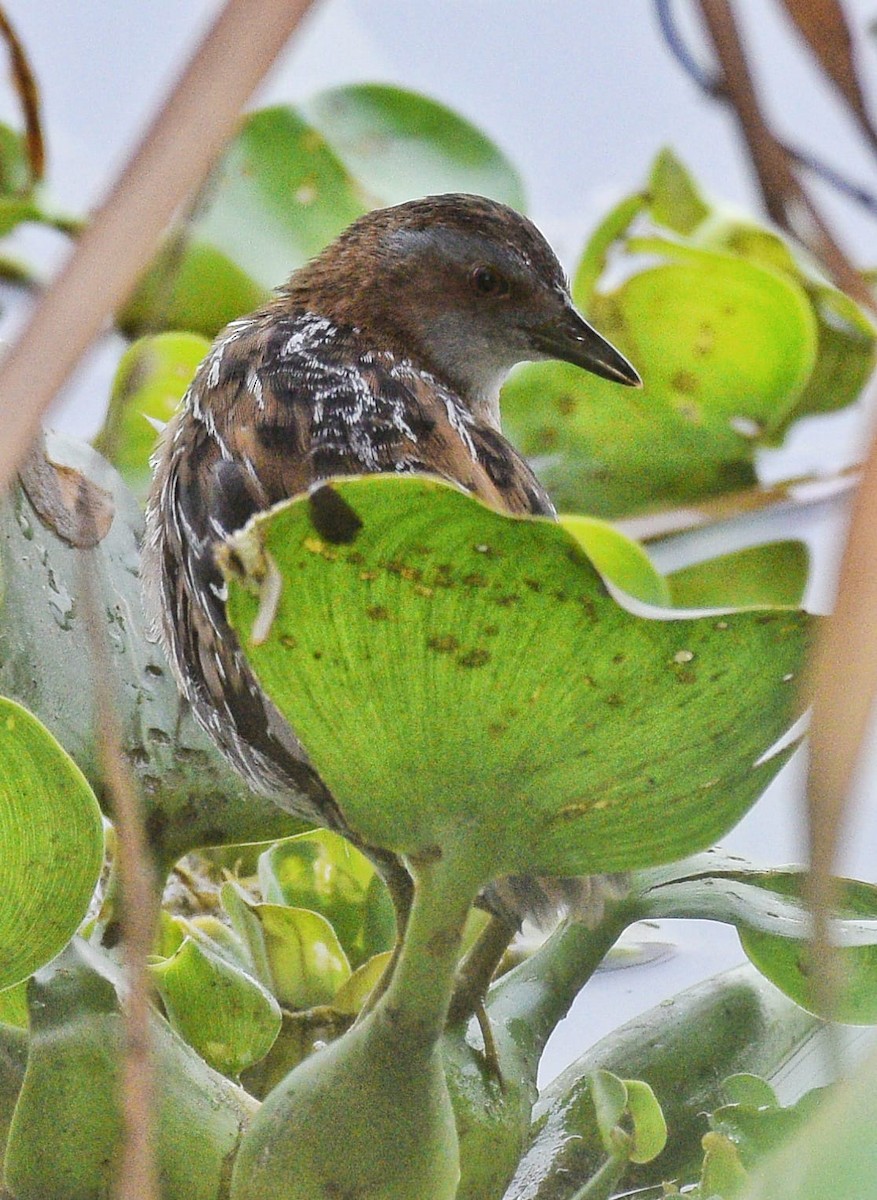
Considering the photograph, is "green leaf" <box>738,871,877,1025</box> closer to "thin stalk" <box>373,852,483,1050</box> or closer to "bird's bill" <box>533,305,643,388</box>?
"thin stalk" <box>373,852,483,1050</box>

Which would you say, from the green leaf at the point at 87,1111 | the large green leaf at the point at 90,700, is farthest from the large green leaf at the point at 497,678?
the large green leaf at the point at 90,700

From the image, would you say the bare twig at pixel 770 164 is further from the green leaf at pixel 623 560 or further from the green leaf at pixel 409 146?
the green leaf at pixel 409 146

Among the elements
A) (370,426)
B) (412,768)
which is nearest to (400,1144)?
(412,768)

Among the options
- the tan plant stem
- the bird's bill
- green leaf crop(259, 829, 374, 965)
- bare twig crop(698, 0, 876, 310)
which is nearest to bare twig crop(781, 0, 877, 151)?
bare twig crop(698, 0, 876, 310)

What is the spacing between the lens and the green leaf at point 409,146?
5.90 ft

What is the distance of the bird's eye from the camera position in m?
1.21

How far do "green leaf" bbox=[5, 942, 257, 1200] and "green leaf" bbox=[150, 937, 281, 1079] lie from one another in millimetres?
71

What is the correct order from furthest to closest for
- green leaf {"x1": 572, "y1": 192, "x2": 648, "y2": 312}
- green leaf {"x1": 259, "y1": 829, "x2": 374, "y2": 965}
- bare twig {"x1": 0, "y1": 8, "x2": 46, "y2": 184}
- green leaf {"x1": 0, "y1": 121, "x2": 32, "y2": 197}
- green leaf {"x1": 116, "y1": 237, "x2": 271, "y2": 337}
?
green leaf {"x1": 0, "y1": 121, "x2": 32, "y2": 197} < green leaf {"x1": 116, "y1": 237, "x2": 271, "y2": 337} < green leaf {"x1": 572, "y1": 192, "x2": 648, "y2": 312} < bare twig {"x1": 0, "y1": 8, "x2": 46, "y2": 184} < green leaf {"x1": 259, "y1": 829, "x2": 374, "y2": 965}

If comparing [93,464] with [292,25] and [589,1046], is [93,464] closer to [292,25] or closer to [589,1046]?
[589,1046]

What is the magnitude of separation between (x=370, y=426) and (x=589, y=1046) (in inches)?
16.4

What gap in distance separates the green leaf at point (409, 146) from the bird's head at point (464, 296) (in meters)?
0.57

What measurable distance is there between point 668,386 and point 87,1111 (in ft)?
3.56

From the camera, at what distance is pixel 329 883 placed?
1.01m

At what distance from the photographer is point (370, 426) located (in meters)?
0.95
